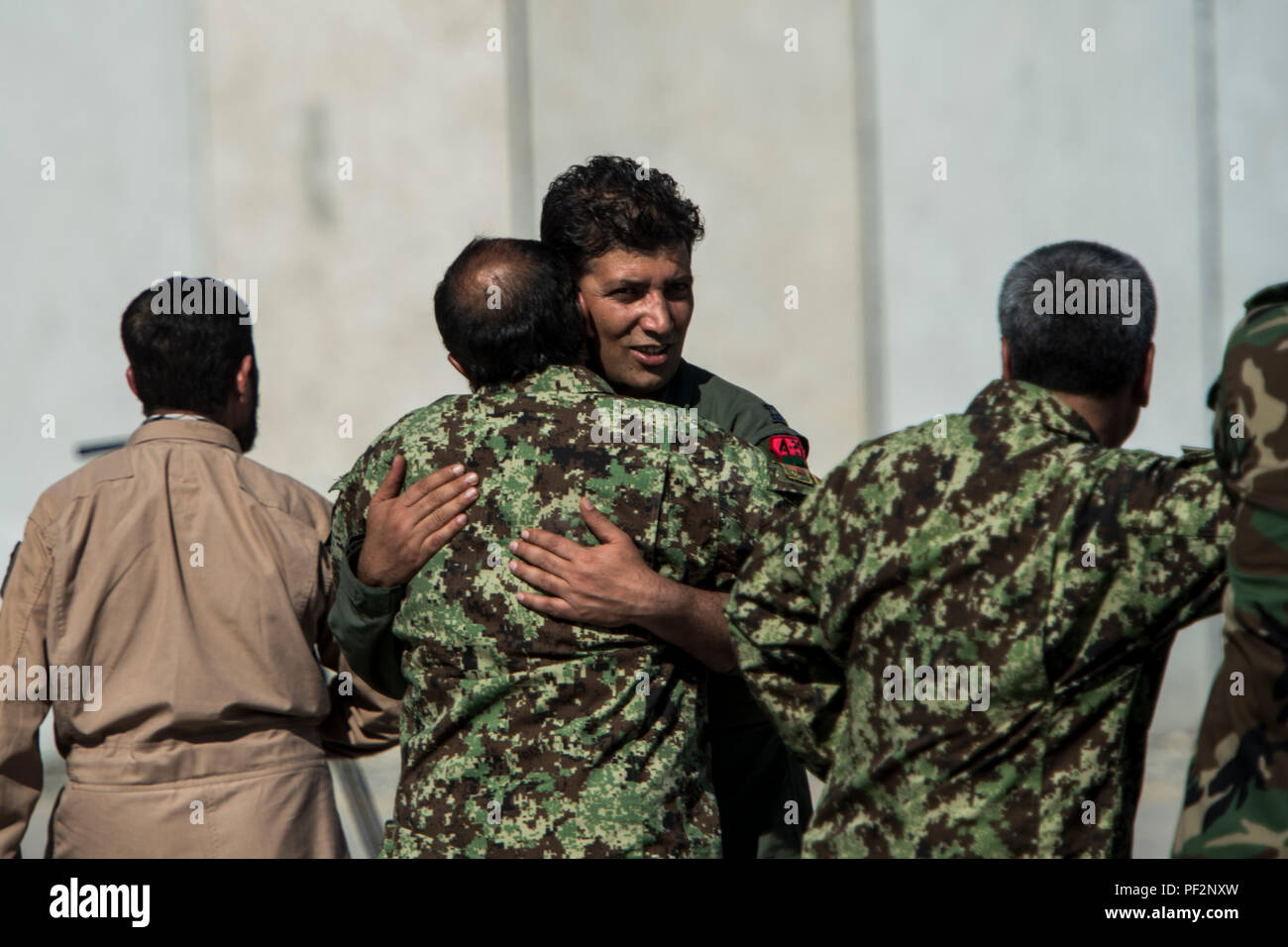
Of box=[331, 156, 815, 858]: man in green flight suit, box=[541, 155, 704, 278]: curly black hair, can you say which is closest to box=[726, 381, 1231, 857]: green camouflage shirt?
box=[331, 156, 815, 858]: man in green flight suit

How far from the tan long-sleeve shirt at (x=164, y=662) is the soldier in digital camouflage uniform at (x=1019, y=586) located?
41.4 inches

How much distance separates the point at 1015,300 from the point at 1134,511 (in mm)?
409

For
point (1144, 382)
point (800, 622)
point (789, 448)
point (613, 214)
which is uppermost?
point (613, 214)

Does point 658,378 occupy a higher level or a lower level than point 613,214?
lower

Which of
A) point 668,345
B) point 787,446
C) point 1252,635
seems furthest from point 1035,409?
point 668,345

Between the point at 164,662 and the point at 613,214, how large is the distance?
1.20m

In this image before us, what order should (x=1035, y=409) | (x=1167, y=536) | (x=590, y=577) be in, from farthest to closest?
(x=590, y=577) → (x=1035, y=409) → (x=1167, y=536)

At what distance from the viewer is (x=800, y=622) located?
2.21 metres

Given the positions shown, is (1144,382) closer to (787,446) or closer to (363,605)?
(787,446)

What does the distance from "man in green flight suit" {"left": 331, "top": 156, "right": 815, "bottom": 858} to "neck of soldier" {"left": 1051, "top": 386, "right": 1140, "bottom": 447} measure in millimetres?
498

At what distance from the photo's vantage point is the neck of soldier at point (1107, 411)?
6.90 ft

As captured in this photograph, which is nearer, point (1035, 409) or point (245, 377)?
point (1035, 409)

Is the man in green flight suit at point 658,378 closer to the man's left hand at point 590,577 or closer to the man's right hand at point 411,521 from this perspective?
the man's right hand at point 411,521
